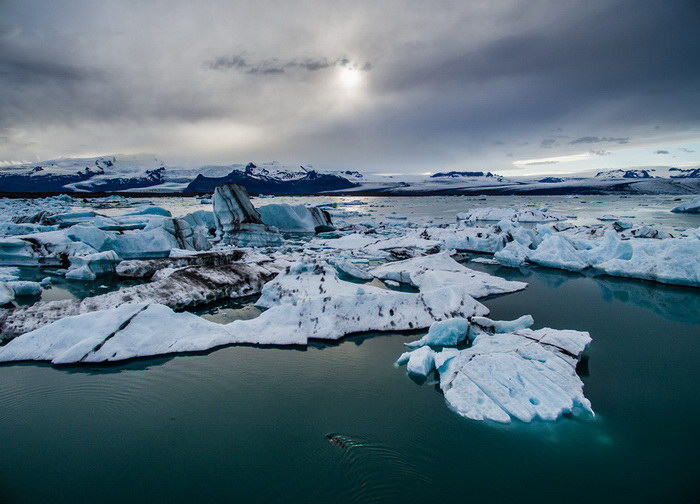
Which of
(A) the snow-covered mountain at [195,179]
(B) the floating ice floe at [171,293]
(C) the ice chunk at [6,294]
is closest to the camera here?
(B) the floating ice floe at [171,293]

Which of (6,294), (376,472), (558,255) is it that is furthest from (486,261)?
(6,294)

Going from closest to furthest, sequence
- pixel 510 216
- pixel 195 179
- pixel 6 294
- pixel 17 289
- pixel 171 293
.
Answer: pixel 171 293
pixel 6 294
pixel 17 289
pixel 510 216
pixel 195 179

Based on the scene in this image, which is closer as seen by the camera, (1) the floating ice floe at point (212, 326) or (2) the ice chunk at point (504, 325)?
(1) the floating ice floe at point (212, 326)

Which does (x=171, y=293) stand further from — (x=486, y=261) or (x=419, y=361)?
(x=486, y=261)

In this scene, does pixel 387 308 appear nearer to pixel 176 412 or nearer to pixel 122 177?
pixel 176 412

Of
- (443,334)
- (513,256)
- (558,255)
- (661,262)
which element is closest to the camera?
(443,334)

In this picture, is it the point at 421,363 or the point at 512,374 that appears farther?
the point at 421,363

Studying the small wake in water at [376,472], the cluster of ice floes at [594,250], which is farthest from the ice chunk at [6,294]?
the cluster of ice floes at [594,250]

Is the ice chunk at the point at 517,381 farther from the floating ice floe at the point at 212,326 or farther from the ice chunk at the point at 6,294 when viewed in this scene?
the ice chunk at the point at 6,294
